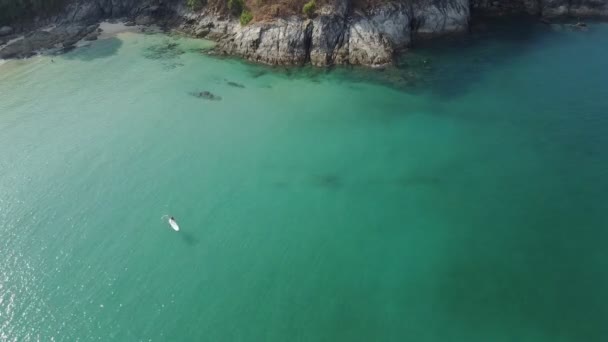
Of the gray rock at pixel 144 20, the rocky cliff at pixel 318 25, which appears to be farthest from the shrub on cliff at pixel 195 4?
the gray rock at pixel 144 20

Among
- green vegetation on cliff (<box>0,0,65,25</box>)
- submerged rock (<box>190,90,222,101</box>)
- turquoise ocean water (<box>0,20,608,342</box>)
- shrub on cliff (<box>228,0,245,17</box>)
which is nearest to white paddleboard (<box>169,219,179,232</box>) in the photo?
turquoise ocean water (<box>0,20,608,342</box>)

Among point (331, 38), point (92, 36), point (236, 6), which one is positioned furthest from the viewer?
point (92, 36)

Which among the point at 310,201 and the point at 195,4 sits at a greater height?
the point at 195,4

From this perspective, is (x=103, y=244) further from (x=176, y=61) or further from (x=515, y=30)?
(x=515, y=30)

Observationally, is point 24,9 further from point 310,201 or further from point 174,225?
point 310,201

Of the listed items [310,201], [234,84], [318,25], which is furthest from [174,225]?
[318,25]

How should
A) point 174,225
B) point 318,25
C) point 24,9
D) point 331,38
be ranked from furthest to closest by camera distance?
point 24,9
point 331,38
point 318,25
point 174,225
